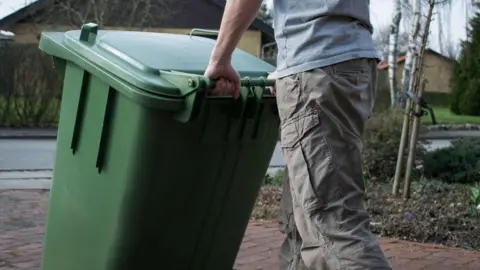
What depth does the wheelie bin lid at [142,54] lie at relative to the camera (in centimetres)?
269

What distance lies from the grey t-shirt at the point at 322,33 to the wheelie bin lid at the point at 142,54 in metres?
0.47

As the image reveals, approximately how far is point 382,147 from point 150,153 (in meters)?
5.95

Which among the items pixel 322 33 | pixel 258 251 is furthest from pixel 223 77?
pixel 258 251

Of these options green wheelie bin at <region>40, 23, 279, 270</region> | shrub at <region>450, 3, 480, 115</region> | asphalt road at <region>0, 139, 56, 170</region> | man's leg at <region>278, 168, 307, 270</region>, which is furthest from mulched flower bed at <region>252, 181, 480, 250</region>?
shrub at <region>450, 3, 480, 115</region>

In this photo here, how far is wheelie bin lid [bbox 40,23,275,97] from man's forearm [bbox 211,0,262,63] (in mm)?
238

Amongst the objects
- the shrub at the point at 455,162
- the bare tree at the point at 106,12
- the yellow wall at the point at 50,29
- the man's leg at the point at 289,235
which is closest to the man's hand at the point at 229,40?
the man's leg at the point at 289,235

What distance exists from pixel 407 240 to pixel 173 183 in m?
3.02

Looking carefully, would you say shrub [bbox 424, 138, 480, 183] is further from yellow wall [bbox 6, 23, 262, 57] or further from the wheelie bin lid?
yellow wall [bbox 6, 23, 262, 57]

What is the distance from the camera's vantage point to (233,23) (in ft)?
7.98

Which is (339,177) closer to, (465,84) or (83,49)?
(83,49)

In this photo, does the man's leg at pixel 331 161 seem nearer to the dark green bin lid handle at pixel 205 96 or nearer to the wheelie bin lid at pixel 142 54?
the dark green bin lid handle at pixel 205 96

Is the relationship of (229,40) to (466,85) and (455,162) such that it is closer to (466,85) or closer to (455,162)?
(455,162)

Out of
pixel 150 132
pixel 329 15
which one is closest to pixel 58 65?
pixel 150 132

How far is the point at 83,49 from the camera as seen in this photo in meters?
2.96
